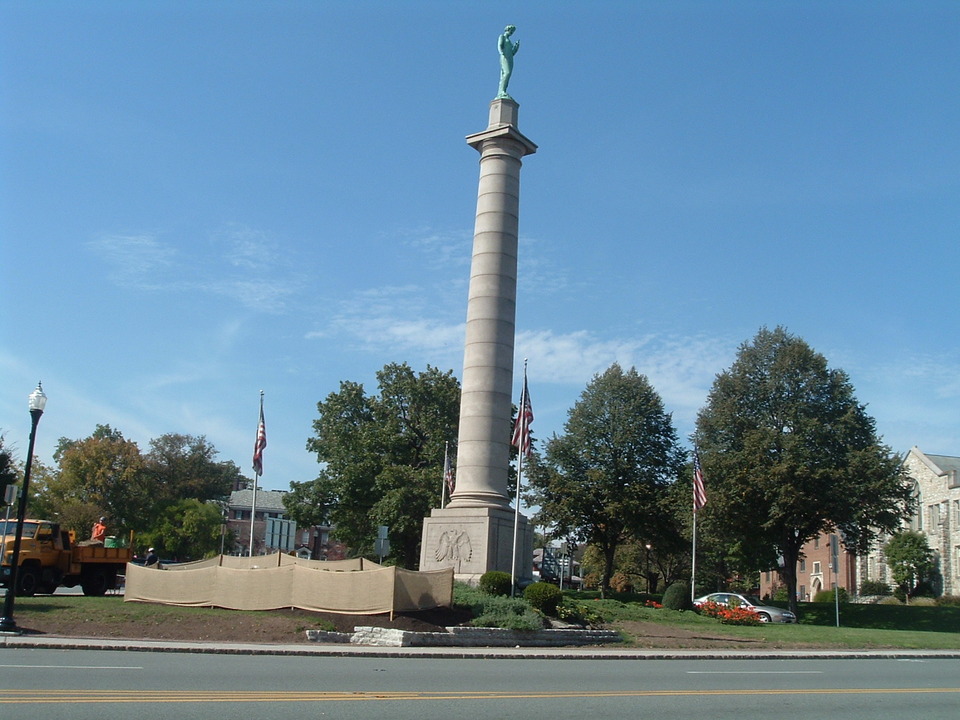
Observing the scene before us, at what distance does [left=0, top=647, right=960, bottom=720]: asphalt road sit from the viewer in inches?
412

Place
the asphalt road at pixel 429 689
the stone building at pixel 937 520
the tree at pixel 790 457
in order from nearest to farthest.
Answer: the asphalt road at pixel 429 689, the tree at pixel 790 457, the stone building at pixel 937 520

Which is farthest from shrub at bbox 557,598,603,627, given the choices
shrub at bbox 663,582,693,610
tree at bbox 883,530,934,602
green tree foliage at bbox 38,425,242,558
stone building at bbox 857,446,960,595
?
green tree foliage at bbox 38,425,242,558

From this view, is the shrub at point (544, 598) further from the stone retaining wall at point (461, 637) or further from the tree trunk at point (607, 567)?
the tree trunk at point (607, 567)

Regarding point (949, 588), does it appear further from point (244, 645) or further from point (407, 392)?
point (244, 645)

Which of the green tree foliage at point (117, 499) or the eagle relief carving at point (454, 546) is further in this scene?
the green tree foliage at point (117, 499)

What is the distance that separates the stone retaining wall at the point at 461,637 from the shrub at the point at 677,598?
1141cm

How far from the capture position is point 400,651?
64.6 ft

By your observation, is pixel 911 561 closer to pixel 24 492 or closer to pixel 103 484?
pixel 24 492

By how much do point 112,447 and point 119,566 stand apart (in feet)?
171

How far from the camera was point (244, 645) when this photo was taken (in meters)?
19.6

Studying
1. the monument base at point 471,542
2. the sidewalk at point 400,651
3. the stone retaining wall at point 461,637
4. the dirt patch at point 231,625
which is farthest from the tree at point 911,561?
the dirt patch at point 231,625

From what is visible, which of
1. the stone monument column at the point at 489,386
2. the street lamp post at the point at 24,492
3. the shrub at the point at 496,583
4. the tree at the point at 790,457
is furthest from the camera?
the tree at the point at 790,457

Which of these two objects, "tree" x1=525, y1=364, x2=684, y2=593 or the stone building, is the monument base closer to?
"tree" x1=525, y1=364, x2=684, y2=593

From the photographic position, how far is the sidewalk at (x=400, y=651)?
18.4m
